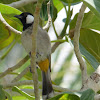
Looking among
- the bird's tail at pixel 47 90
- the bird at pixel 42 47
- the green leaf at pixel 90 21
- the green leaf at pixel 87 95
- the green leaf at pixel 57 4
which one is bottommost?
the bird's tail at pixel 47 90

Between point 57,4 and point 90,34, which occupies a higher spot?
point 57,4

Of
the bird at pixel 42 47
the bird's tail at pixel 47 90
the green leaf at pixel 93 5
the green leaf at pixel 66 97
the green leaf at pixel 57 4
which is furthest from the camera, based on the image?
the green leaf at pixel 57 4

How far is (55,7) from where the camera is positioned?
1828mm

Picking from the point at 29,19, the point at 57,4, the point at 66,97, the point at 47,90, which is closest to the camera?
the point at 66,97

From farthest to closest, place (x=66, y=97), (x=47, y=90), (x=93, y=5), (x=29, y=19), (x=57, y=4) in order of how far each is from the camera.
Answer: (x=29, y=19), (x=57, y=4), (x=47, y=90), (x=66, y=97), (x=93, y=5)

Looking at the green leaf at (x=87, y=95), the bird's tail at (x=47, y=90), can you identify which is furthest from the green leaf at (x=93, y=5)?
the bird's tail at (x=47, y=90)

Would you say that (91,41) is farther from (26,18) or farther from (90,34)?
(26,18)

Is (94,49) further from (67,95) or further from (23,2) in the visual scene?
(67,95)

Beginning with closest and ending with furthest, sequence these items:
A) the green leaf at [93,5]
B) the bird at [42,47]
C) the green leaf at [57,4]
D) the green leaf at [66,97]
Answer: the green leaf at [93,5] < the green leaf at [66,97] < the bird at [42,47] < the green leaf at [57,4]

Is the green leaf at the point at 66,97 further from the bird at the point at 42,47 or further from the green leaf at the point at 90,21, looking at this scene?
the green leaf at the point at 90,21

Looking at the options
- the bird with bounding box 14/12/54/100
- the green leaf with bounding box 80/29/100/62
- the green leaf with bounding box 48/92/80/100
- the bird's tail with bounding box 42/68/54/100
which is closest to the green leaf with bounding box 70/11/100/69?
the green leaf with bounding box 80/29/100/62

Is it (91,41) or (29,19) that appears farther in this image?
(29,19)

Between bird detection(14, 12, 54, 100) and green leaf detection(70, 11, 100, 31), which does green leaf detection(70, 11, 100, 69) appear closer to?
green leaf detection(70, 11, 100, 31)

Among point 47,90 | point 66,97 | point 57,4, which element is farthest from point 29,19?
point 66,97
